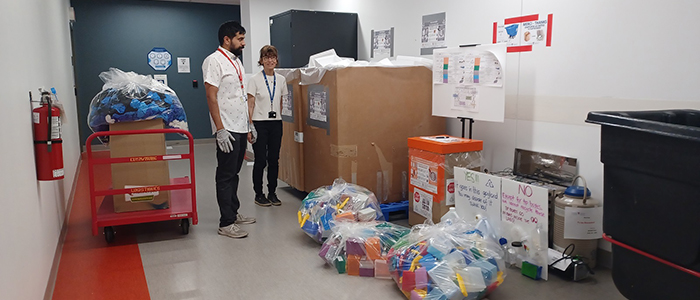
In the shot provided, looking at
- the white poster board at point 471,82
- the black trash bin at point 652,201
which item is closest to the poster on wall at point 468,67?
the white poster board at point 471,82

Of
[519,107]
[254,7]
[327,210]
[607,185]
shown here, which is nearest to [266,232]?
[327,210]

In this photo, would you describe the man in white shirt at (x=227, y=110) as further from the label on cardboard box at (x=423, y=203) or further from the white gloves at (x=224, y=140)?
the label on cardboard box at (x=423, y=203)

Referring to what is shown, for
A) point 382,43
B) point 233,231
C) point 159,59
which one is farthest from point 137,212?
point 159,59

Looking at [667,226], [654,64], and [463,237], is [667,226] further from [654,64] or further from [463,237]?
[654,64]

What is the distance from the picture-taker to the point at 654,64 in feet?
9.02

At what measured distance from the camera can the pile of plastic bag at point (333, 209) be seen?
3383mm

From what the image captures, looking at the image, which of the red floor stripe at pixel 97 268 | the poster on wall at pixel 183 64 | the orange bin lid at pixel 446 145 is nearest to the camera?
the red floor stripe at pixel 97 268

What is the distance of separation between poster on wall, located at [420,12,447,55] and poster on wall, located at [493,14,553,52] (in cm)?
68

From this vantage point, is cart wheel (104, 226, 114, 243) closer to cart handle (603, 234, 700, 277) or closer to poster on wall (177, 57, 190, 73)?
cart handle (603, 234, 700, 277)

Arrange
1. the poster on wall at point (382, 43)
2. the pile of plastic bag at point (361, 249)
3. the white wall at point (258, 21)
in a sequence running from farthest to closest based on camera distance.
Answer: the white wall at point (258, 21)
the poster on wall at point (382, 43)
the pile of plastic bag at point (361, 249)

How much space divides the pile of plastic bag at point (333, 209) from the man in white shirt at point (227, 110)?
1.76 ft

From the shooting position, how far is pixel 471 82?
360 centimetres

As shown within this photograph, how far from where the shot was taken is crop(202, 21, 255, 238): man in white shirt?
3475mm

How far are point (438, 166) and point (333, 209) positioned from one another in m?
0.80
